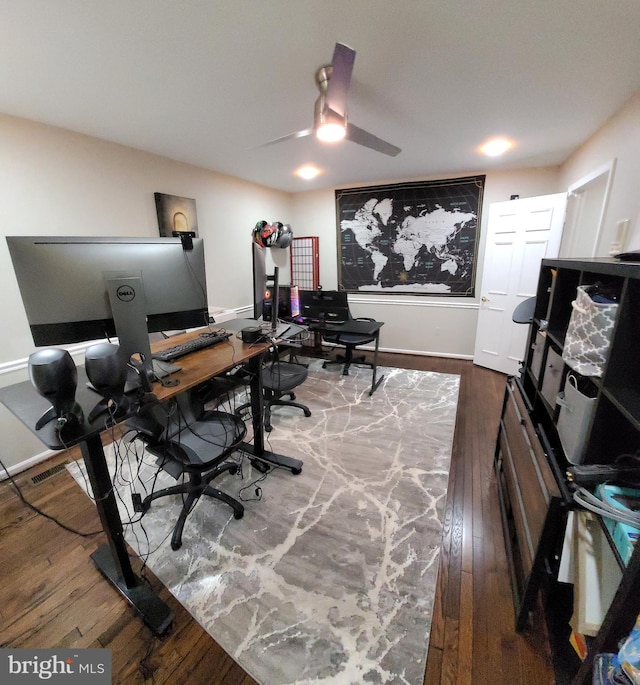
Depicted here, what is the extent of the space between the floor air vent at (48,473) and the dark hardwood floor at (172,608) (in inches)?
3.5

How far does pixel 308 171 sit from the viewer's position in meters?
3.47

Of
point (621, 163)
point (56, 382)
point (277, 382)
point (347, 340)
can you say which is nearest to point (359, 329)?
point (347, 340)

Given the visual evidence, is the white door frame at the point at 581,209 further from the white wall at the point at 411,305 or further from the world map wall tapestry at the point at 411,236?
→ the world map wall tapestry at the point at 411,236

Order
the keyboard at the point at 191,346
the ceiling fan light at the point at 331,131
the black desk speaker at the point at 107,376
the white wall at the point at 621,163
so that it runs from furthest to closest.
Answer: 1. the white wall at the point at 621,163
2. the ceiling fan light at the point at 331,131
3. the keyboard at the point at 191,346
4. the black desk speaker at the point at 107,376

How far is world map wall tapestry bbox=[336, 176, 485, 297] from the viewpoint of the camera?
378 centimetres

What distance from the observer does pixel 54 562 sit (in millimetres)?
1443

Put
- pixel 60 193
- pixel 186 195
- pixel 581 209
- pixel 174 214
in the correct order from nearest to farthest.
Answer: pixel 60 193 < pixel 581 209 < pixel 174 214 < pixel 186 195

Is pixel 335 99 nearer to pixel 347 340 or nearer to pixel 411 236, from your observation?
pixel 347 340

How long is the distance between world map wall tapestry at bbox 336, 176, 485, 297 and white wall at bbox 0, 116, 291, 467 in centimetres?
202

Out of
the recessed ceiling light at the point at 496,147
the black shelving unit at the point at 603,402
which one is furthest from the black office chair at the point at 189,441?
the recessed ceiling light at the point at 496,147

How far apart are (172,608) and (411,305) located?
3976 mm

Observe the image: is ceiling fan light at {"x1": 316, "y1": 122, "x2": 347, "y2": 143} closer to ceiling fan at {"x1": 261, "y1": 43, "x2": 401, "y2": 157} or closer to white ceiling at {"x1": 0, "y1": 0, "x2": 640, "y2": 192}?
ceiling fan at {"x1": 261, "y1": 43, "x2": 401, "y2": 157}

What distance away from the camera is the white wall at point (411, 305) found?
3.77 meters

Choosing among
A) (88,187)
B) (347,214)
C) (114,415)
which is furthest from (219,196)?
(114,415)
